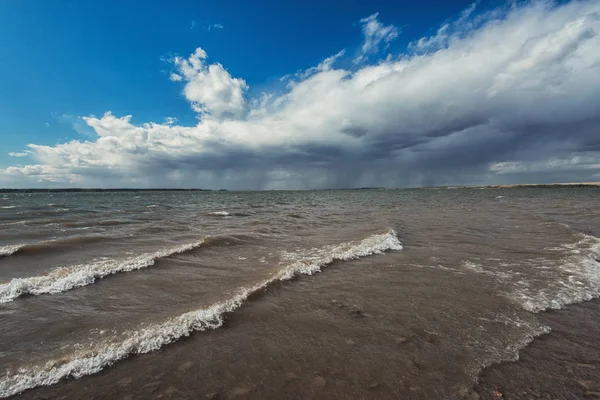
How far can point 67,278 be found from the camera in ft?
29.8

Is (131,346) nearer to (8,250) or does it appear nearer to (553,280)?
(553,280)

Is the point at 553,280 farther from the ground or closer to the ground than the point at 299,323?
farther from the ground

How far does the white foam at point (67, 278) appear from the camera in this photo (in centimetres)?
818

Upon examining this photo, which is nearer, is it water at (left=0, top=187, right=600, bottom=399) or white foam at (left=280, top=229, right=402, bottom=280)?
water at (left=0, top=187, right=600, bottom=399)

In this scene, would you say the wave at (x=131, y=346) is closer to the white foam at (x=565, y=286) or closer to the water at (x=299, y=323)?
the water at (x=299, y=323)

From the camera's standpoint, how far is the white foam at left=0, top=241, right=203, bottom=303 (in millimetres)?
8180

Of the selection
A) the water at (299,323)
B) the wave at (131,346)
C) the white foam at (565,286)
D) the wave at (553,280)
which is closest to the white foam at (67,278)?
the water at (299,323)

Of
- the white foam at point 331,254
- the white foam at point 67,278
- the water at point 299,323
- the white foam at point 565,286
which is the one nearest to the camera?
the water at point 299,323

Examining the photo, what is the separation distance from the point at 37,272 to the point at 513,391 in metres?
14.6

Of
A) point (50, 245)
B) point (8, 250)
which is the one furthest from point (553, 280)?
point (8, 250)

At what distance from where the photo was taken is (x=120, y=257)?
1231cm

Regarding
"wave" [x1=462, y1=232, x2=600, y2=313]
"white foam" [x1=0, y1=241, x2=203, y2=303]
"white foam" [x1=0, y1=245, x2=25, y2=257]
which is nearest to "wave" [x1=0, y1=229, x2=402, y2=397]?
"white foam" [x1=0, y1=241, x2=203, y2=303]

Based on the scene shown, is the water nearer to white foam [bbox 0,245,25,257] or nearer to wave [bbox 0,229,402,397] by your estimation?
wave [bbox 0,229,402,397]

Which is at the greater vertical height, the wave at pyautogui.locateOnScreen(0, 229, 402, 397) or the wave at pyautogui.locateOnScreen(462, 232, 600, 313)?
the wave at pyautogui.locateOnScreen(462, 232, 600, 313)
